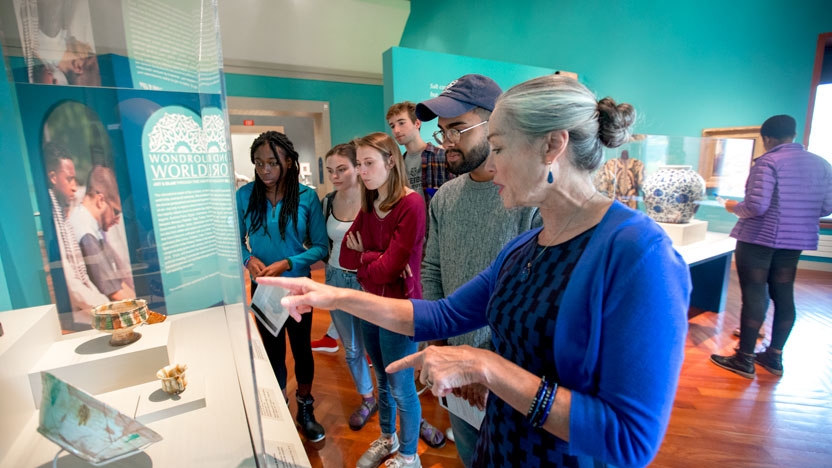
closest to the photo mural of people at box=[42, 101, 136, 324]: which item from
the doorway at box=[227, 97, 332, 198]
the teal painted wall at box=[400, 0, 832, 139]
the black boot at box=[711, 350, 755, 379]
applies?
the black boot at box=[711, 350, 755, 379]

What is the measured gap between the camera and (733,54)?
15.3ft

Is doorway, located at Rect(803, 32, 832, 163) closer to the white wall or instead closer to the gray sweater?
the white wall

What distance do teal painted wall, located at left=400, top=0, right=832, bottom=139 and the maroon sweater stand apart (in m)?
3.34

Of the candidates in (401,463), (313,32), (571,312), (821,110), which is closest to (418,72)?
(313,32)

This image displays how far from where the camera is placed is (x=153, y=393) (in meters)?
0.99

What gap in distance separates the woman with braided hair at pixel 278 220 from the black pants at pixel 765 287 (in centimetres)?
286

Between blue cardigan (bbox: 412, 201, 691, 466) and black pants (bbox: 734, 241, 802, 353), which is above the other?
blue cardigan (bbox: 412, 201, 691, 466)

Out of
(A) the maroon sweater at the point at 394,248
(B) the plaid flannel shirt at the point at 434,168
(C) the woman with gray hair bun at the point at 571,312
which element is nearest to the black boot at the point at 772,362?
(B) the plaid flannel shirt at the point at 434,168

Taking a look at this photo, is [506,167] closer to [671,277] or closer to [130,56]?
[671,277]

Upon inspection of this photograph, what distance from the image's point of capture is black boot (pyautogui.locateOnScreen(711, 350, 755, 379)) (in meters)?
2.63

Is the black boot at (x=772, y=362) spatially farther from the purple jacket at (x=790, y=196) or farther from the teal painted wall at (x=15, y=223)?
the teal painted wall at (x=15, y=223)

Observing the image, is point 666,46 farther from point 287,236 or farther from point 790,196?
point 287,236

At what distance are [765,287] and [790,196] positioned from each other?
0.64 m

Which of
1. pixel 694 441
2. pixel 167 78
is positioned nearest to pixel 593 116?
pixel 167 78
